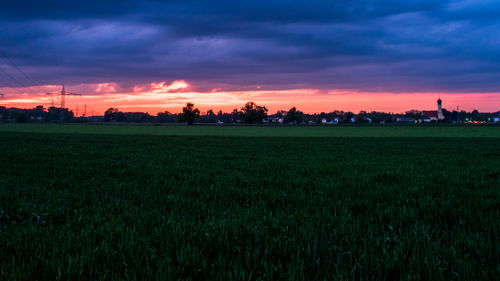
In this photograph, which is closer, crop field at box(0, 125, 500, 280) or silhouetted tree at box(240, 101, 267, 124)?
crop field at box(0, 125, 500, 280)

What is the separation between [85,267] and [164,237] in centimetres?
97

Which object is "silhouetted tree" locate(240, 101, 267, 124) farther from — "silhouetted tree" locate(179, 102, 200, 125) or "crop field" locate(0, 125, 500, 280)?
"crop field" locate(0, 125, 500, 280)

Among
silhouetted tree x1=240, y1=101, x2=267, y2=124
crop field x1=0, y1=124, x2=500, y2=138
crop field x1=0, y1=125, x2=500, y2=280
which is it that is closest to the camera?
crop field x1=0, y1=125, x2=500, y2=280

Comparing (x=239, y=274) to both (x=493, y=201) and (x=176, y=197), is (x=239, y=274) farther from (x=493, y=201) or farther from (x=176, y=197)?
(x=493, y=201)

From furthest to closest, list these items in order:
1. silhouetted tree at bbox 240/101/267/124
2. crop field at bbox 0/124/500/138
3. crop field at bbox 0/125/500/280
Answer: silhouetted tree at bbox 240/101/267/124 → crop field at bbox 0/124/500/138 → crop field at bbox 0/125/500/280

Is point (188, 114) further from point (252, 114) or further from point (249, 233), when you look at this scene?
point (249, 233)

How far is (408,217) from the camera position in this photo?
496 cm

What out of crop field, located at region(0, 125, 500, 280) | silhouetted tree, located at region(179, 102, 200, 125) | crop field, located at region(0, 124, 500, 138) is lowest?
crop field, located at region(0, 125, 500, 280)

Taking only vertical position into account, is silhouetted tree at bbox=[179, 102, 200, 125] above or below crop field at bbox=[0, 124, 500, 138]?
above

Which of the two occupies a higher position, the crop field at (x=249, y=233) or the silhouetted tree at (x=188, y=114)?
the silhouetted tree at (x=188, y=114)

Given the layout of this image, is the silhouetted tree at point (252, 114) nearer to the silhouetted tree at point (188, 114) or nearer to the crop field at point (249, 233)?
the silhouetted tree at point (188, 114)

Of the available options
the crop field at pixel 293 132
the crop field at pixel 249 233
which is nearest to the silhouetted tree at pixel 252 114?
the crop field at pixel 293 132

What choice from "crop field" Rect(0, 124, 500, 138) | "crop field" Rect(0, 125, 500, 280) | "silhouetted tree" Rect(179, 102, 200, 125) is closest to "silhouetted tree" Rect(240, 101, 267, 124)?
"silhouetted tree" Rect(179, 102, 200, 125)

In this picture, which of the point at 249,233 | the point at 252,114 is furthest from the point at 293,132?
the point at 252,114
